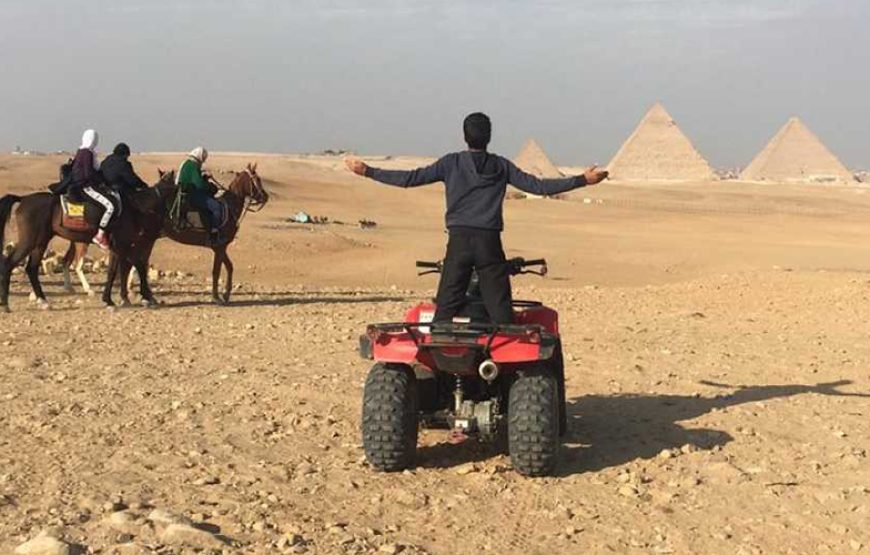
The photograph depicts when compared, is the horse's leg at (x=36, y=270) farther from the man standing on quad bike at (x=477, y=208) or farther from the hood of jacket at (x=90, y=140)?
the man standing on quad bike at (x=477, y=208)

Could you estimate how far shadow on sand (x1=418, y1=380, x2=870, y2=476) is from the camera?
247 inches

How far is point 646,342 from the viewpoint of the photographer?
36.2 feet

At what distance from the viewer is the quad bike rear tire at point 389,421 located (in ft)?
18.6

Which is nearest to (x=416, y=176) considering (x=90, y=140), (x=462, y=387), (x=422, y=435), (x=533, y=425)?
(x=462, y=387)

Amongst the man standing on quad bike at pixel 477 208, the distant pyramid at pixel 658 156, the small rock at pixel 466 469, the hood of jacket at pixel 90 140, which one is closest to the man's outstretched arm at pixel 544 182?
the man standing on quad bike at pixel 477 208

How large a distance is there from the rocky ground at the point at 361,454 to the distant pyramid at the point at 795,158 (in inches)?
5989

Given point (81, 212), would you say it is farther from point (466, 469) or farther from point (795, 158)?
point (795, 158)

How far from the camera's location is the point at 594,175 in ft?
20.1

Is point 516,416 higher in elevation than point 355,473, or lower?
higher

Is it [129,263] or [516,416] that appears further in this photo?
[129,263]

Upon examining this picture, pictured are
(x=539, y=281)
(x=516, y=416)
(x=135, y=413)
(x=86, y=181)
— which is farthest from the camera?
(x=539, y=281)

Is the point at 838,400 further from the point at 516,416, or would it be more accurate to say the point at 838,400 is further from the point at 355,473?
the point at 355,473

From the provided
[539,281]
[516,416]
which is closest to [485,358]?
[516,416]

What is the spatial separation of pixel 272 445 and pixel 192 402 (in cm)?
136
